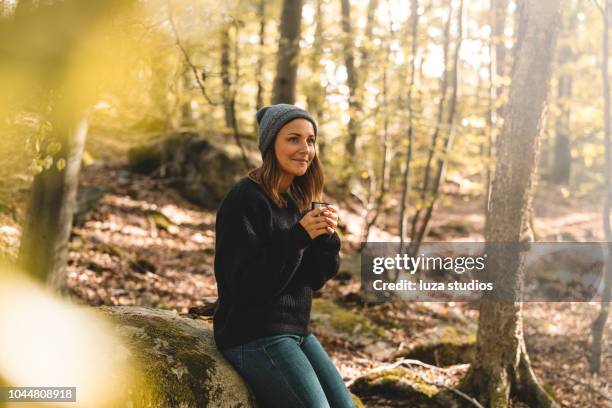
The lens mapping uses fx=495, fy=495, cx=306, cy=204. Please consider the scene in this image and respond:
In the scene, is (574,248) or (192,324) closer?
(192,324)

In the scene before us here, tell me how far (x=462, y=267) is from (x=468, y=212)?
772cm

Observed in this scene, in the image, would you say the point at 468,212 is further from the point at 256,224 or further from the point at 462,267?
the point at 256,224

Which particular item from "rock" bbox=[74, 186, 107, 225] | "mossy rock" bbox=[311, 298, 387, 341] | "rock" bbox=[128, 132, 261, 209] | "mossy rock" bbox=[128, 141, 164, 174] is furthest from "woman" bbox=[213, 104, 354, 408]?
"mossy rock" bbox=[128, 141, 164, 174]

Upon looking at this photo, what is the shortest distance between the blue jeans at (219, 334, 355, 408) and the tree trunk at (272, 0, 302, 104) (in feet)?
22.1

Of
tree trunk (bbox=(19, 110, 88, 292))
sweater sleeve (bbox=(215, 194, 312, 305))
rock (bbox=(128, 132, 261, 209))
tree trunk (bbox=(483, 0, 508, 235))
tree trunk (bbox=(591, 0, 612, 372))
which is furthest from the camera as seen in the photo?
rock (bbox=(128, 132, 261, 209))

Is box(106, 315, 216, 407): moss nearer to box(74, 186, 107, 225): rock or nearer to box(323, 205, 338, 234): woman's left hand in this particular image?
box(323, 205, 338, 234): woman's left hand

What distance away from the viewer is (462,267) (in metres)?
8.91

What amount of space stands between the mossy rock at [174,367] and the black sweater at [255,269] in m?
0.16

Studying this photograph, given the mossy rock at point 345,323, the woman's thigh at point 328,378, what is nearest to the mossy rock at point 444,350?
the mossy rock at point 345,323

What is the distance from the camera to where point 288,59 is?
9.02 meters

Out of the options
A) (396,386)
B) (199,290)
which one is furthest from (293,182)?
(199,290)

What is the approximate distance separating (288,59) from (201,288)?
14.4 ft

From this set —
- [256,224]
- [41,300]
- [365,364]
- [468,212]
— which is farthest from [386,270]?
[468,212]

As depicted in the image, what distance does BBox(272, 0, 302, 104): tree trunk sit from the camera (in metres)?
8.94
